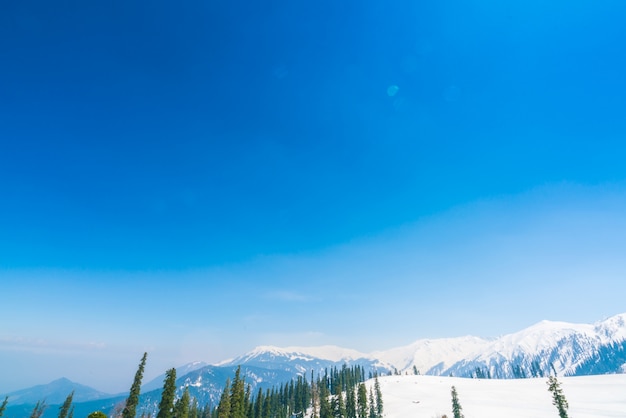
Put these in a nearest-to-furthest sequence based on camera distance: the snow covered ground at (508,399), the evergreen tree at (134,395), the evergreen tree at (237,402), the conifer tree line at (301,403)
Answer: the evergreen tree at (134,395)
the evergreen tree at (237,402)
the conifer tree line at (301,403)
the snow covered ground at (508,399)

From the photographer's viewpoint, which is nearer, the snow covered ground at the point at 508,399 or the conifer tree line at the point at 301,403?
the conifer tree line at the point at 301,403

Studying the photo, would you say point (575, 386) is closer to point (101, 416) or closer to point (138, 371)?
point (138, 371)

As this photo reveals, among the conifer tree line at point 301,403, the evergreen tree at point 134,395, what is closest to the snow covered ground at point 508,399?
the conifer tree line at point 301,403

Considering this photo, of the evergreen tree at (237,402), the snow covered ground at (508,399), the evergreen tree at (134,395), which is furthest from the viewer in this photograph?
the snow covered ground at (508,399)

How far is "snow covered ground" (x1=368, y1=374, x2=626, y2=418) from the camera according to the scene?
97.0 m

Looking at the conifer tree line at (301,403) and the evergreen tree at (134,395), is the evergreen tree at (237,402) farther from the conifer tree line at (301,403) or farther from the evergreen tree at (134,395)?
the evergreen tree at (134,395)

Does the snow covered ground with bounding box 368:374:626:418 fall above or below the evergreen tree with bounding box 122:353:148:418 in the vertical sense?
below

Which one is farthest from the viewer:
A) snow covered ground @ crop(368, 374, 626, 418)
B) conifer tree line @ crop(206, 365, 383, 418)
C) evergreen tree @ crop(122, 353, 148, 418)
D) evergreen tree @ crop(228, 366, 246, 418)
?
snow covered ground @ crop(368, 374, 626, 418)

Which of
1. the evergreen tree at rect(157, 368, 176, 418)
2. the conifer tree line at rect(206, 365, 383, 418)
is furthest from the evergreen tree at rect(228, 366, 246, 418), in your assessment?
the evergreen tree at rect(157, 368, 176, 418)

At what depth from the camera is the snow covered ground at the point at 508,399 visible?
97.0m

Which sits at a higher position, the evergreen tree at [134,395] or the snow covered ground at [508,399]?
the evergreen tree at [134,395]

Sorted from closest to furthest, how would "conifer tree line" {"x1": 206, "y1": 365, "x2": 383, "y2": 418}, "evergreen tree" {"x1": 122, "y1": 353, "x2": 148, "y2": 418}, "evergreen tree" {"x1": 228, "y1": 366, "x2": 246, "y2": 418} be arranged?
"evergreen tree" {"x1": 122, "y1": 353, "x2": 148, "y2": 418}, "evergreen tree" {"x1": 228, "y1": 366, "x2": 246, "y2": 418}, "conifer tree line" {"x1": 206, "y1": 365, "x2": 383, "y2": 418}

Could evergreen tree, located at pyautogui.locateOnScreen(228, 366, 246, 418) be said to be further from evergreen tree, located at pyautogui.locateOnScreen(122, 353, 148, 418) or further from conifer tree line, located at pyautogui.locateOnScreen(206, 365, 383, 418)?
evergreen tree, located at pyautogui.locateOnScreen(122, 353, 148, 418)

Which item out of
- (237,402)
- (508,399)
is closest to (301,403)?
(237,402)
